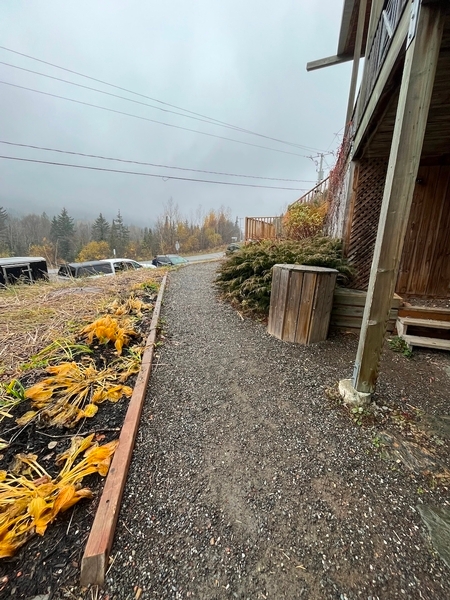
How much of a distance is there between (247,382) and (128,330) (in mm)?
1597

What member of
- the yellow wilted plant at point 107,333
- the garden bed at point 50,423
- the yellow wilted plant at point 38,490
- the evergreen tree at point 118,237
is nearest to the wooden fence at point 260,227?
the garden bed at point 50,423

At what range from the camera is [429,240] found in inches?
155

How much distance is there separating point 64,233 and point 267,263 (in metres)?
40.5

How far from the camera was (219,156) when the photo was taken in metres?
32.2

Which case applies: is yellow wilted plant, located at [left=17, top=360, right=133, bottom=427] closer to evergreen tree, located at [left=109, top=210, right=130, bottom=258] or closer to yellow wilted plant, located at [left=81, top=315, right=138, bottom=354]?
yellow wilted plant, located at [left=81, top=315, right=138, bottom=354]

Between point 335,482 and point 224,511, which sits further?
point 335,482

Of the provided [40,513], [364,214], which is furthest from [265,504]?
[364,214]

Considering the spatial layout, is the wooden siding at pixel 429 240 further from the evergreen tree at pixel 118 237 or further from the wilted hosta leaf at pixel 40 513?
the evergreen tree at pixel 118 237

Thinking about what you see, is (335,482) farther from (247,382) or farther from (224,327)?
(224,327)

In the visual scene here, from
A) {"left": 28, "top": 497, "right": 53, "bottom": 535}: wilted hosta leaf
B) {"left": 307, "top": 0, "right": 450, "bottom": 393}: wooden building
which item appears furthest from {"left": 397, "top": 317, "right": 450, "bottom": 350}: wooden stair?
{"left": 28, "top": 497, "right": 53, "bottom": 535}: wilted hosta leaf

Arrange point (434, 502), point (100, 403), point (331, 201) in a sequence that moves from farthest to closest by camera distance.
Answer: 1. point (331, 201)
2. point (100, 403)
3. point (434, 502)

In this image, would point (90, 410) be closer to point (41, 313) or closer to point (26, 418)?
point (26, 418)

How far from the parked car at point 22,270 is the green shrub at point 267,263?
194 inches

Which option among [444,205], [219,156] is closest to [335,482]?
[444,205]
